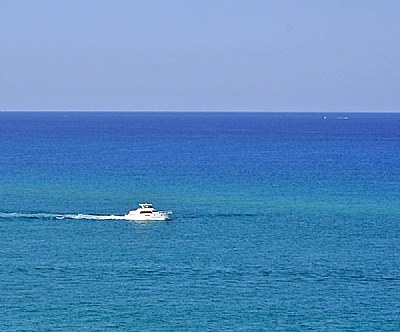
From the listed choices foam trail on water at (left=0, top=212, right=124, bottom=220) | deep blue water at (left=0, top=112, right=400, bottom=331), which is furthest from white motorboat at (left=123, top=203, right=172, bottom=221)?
deep blue water at (left=0, top=112, right=400, bottom=331)

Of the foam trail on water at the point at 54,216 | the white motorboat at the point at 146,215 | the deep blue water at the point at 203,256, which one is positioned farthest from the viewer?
the white motorboat at the point at 146,215

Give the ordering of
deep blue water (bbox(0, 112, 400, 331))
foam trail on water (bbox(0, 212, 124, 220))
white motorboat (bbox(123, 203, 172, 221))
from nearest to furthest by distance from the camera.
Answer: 1. deep blue water (bbox(0, 112, 400, 331))
2. foam trail on water (bbox(0, 212, 124, 220))
3. white motorboat (bbox(123, 203, 172, 221))

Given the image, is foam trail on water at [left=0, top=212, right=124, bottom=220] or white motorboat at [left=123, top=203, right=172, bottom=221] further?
white motorboat at [left=123, top=203, right=172, bottom=221]

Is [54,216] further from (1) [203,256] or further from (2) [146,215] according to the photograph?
(1) [203,256]

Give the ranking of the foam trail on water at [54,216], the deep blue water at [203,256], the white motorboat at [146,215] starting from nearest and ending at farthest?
1. the deep blue water at [203,256]
2. the foam trail on water at [54,216]
3. the white motorboat at [146,215]

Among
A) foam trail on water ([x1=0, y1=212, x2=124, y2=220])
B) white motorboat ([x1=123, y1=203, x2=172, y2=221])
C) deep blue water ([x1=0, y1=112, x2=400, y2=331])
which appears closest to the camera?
deep blue water ([x1=0, y1=112, x2=400, y2=331])

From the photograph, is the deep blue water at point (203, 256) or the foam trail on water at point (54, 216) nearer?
the deep blue water at point (203, 256)

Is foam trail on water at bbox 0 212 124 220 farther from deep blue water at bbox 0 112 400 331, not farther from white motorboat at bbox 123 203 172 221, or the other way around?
white motorboat at bbox 123 203 172 221

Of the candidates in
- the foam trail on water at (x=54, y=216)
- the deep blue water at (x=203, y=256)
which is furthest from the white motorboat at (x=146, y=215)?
the deep blue water at (x=203, y=256)

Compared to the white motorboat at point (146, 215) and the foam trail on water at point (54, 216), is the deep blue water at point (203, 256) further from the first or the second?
the white motorboat at point (146, 215)

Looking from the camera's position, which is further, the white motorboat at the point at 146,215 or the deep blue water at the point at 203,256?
the white motorboat at the point at 146,215

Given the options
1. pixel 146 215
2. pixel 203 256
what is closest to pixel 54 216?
pixel 146 215

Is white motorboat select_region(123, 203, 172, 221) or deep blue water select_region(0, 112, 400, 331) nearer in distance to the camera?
deep blue water select_region(0, 112, 400, 331)

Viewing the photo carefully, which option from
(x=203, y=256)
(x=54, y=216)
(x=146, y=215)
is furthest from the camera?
(x=146, y=215)
